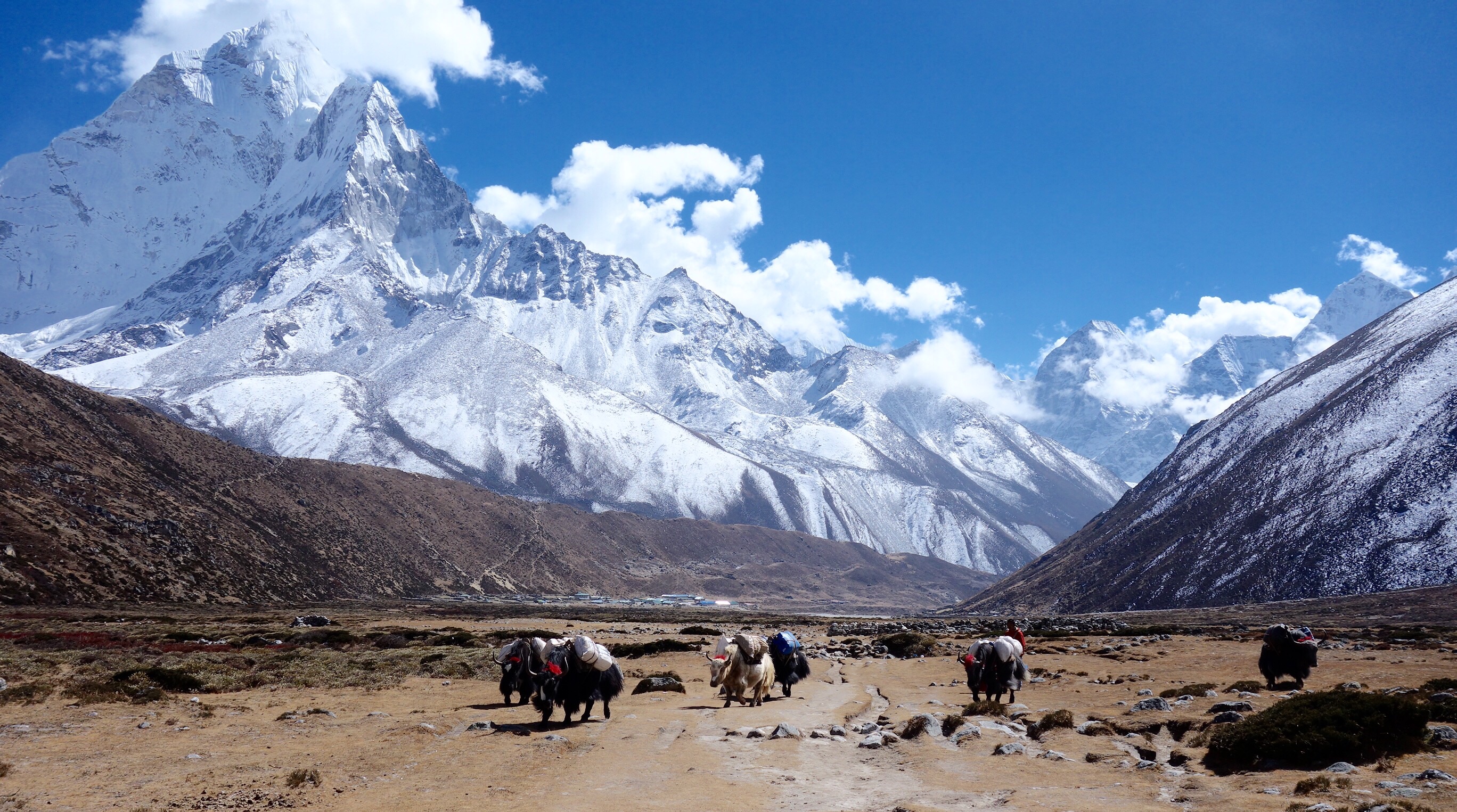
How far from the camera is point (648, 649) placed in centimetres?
4500

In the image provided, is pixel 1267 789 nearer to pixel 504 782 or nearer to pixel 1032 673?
pixel 504 782

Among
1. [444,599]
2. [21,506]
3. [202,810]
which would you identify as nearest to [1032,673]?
[202,810]

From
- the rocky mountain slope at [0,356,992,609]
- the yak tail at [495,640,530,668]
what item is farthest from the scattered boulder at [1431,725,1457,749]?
the rocky mountain slope at [0,356,992,609]

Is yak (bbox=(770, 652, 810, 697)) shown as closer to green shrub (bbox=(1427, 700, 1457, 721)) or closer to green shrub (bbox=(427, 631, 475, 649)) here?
green shrub (bbox=(1427, 700, 1457, 721))

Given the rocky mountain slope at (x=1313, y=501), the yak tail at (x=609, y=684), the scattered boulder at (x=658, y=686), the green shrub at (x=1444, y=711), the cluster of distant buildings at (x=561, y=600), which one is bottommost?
the cluster of distant buildings at (x=561, y=600)

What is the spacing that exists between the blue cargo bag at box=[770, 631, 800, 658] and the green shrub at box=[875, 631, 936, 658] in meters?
17.5

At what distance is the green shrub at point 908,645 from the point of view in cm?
4628

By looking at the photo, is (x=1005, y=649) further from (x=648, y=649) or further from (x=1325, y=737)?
(x=648, y=649)

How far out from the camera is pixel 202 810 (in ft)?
44.7

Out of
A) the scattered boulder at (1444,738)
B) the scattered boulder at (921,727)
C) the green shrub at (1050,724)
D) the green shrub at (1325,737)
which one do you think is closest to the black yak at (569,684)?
the scattered boulder at (921,727)

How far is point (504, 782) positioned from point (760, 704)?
12.0m

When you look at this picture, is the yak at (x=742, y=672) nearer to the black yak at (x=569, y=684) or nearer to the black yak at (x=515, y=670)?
the black yak at (x=569, y=684)

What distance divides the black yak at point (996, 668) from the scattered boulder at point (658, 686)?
9.34m

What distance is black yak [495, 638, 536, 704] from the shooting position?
26.0 meters
